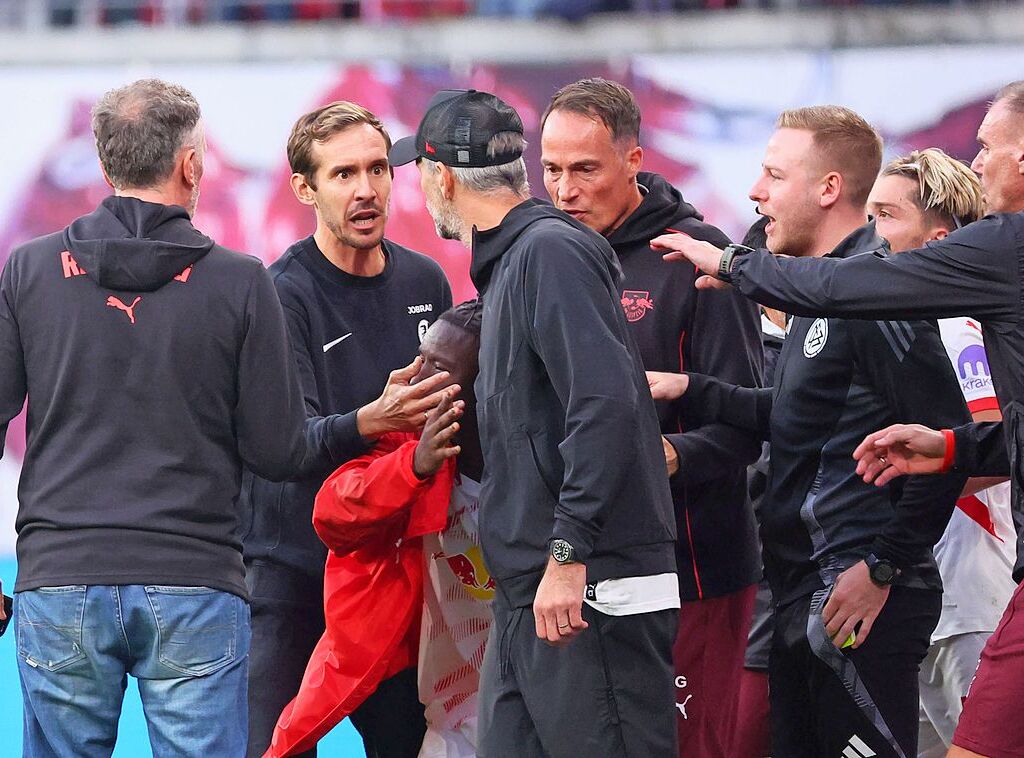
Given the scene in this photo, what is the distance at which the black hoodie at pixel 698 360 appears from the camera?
3471 mm

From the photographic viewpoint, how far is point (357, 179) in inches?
153

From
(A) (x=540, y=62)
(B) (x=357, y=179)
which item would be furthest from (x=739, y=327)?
(A) (x=540, y=62)

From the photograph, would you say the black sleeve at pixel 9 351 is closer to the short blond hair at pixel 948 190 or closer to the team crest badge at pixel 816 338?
the team crest badge at pixel 816 338

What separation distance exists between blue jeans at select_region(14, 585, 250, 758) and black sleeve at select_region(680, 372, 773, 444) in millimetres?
1208

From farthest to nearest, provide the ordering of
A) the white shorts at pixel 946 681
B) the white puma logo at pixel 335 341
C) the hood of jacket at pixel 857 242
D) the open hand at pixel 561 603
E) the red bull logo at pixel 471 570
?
the white shorts at pixel 946 681
the white puma logo at pixel 335 341
the red bull logo at pixel 471 570
the hood of jacket at pixel 857 242
the open hand at pixel 561 603

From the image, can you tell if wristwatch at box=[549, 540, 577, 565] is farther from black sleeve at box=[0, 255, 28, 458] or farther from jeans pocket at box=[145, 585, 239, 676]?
black sleeve at box=[0, 255, 28, 458]

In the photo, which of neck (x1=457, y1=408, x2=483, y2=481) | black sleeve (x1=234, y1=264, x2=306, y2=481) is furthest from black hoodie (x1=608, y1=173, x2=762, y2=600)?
black sleeve (x1=234, y1=264, x2=306, y2=481)

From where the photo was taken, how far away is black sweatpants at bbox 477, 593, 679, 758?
2.69 meters

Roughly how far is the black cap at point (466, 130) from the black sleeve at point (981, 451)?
1.12 meters

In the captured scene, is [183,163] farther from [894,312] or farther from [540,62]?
[540,62]

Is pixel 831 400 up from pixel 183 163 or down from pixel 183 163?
down

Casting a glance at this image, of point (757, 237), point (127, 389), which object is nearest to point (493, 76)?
point (757, 237)

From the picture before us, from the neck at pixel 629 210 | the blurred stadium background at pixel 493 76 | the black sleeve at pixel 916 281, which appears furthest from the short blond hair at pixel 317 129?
the blurred stadium background at pixel 493 76

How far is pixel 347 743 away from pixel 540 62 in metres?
4.94
